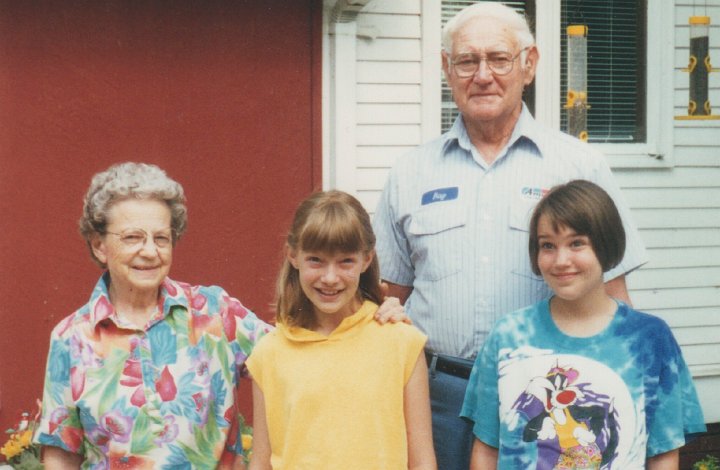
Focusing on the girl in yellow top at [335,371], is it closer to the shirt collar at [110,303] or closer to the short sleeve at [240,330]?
the short sleeve at [240,330]

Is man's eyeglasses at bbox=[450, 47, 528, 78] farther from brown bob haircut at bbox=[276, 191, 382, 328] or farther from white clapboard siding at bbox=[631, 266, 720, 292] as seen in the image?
white clapboard siding at bbox=[631, 266, 720, 292]

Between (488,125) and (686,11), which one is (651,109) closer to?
(686,11)

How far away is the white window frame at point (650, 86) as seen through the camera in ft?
17.7

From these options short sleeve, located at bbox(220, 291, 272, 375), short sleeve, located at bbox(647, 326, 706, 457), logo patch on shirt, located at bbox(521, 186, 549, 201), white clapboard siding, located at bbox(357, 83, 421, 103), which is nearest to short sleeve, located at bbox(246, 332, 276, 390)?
short sleeve, located at bbox(220, 291, 272, 375)

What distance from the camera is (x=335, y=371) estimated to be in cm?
229

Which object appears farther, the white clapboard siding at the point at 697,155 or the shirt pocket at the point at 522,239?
the white clapboard siding at the point at 697,155

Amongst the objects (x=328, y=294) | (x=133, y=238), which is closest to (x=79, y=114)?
(x=133, y=238)

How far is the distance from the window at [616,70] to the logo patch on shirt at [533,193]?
3098 millimetres

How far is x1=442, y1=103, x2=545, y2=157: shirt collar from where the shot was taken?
2.72 m

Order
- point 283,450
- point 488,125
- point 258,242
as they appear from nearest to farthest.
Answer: point 283,450
point 488,125
point 258,242

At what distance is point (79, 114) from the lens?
4.50 metres

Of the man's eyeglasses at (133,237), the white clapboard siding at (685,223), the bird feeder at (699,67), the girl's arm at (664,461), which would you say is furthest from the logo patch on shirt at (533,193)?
the white clapboard siding at (685,223)

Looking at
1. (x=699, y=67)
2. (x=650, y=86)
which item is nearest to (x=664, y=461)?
(x=699, y=67)

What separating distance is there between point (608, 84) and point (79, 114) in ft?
10.3
